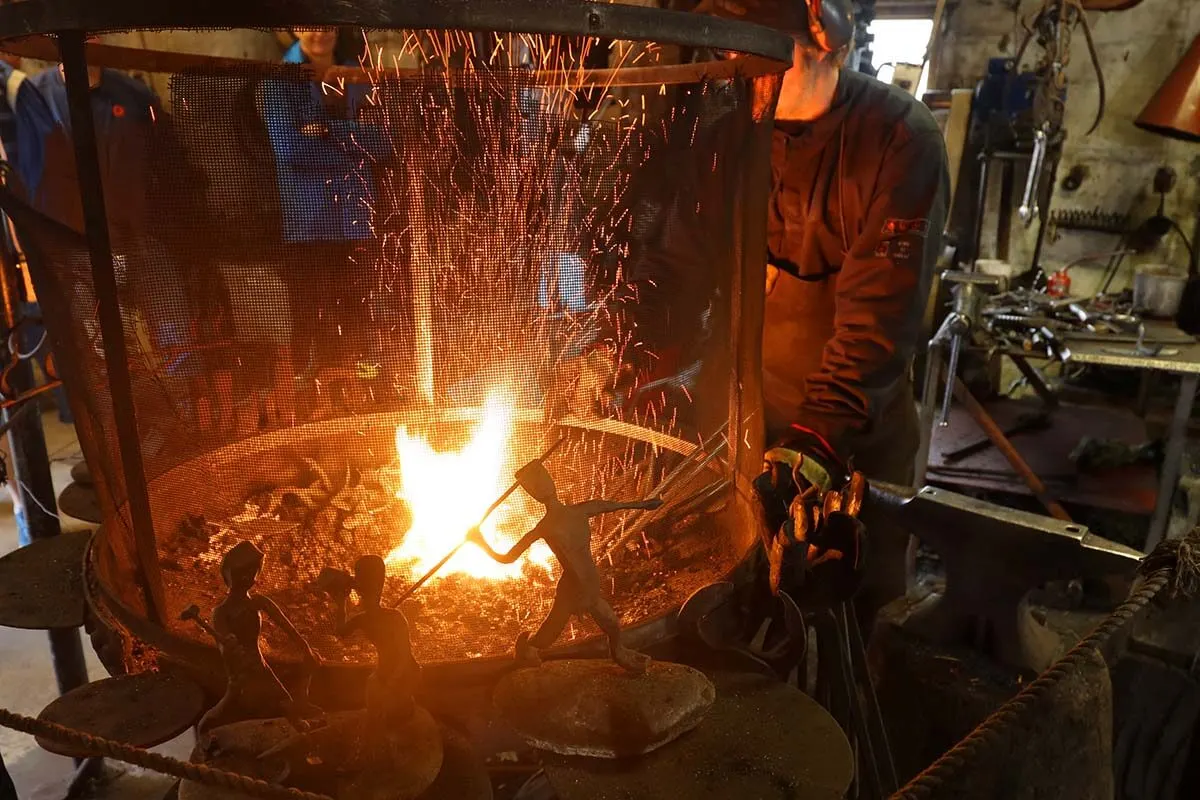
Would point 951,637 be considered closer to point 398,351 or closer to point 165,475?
point 398,351

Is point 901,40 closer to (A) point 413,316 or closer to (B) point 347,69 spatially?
(B) point 347,69

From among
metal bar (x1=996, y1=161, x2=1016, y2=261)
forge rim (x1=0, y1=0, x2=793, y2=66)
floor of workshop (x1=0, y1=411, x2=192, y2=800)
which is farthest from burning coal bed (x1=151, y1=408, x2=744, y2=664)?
metal bar (x1=996, y1=161, x2=1016, y2=261)

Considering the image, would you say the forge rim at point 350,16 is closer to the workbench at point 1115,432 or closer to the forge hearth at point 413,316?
the forge hearth at point 413,316

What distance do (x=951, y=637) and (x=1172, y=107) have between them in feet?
16.5

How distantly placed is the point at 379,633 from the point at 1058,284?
5932 mm

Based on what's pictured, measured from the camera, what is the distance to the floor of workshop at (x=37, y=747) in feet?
9.59

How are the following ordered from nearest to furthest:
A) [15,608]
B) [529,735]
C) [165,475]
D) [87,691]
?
[529,735] < [87,691] < [15,608] < [165,475]

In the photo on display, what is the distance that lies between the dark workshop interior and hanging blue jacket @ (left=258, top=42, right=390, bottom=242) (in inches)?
0.4

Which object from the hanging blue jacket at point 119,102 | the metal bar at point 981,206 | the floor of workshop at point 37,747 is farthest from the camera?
the metal bar at point 981,206

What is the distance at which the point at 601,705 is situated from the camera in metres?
1.27

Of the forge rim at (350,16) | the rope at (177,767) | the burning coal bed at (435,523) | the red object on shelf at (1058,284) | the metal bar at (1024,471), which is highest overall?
the forge rim at (350,16)

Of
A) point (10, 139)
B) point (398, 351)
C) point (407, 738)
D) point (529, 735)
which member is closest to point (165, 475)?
point (398, 351)

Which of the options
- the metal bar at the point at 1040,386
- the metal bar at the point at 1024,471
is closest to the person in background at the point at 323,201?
the metal bar at the point at 1024,471

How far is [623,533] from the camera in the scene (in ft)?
6.52
